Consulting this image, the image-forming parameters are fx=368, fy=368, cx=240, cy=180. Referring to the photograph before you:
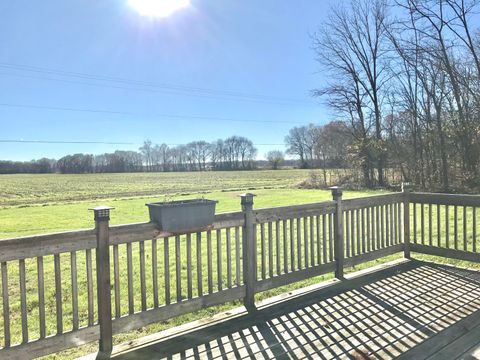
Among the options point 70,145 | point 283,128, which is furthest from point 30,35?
point 283,128

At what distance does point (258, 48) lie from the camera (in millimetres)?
18422

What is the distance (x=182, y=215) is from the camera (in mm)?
3037

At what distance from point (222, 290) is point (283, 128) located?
5237 cm

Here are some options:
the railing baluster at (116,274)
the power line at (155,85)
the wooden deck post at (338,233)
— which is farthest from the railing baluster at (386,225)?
the power line at (155,85)

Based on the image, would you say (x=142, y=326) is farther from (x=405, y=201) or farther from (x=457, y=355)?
(x=405, y=201)

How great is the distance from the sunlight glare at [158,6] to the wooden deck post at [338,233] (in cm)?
723

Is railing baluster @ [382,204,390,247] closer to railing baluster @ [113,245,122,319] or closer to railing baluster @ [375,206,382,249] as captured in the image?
railing baluster @ [375,206,382,249]

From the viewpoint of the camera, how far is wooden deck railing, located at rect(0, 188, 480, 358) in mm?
2496

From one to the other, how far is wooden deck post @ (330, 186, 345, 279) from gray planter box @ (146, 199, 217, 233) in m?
1.76

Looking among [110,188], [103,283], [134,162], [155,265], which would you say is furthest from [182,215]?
[134,162]

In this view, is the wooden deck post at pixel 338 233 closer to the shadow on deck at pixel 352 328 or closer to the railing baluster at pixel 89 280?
the shadow on deck at pixel 352 328

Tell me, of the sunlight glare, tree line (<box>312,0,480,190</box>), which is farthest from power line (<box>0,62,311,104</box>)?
the sunlight glare

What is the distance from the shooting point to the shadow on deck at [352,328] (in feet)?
8.55

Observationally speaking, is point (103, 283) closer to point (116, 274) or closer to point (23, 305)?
point (116, 274)
